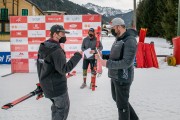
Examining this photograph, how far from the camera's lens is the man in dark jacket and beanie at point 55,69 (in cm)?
332

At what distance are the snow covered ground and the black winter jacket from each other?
178cm

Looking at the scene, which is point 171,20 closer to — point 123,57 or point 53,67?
point 123,57

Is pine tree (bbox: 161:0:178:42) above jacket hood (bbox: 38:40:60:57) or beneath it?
above

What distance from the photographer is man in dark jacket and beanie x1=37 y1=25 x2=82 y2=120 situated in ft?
10.9

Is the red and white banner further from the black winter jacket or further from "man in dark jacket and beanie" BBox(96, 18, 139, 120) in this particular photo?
the black winter jacket

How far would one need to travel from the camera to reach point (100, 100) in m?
6.51

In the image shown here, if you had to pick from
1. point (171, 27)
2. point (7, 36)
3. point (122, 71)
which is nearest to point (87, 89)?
point (122, 71)

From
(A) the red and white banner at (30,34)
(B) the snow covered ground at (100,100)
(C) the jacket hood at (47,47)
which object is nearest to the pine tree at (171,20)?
(A) the red and white banner at (30,34)

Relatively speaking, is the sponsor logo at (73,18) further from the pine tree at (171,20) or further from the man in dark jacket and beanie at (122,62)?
the pine tree at (171,20)

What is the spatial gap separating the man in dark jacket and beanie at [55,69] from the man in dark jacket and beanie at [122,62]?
1.94 feet

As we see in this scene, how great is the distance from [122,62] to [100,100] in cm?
286

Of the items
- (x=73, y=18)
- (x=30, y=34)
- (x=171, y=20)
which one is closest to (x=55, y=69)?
(x=73, y=18)

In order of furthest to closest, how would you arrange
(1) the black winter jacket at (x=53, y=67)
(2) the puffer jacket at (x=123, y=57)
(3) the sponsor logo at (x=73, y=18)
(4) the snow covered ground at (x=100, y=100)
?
(3) the sponsor logo at (x=73, y=18) < (4) the snow covered ground at (x=100, y=100) < (2) the puffer jacket at (x=123, y=57) < (1) the black winter jacket at (x=53, y=67)

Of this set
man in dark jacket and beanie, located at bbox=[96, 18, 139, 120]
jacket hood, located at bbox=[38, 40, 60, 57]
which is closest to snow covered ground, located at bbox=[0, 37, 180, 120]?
man in dark jacket and beanie, located at bbox=[96, 18, 139, 120]
